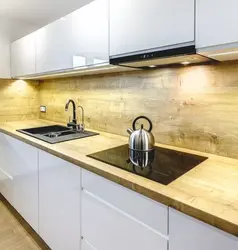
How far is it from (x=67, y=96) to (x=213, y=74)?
1656 mm

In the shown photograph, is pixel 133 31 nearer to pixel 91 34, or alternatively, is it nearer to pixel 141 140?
pixel 91 34

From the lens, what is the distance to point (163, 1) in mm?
1163

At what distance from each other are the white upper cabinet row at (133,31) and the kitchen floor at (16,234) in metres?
1.48

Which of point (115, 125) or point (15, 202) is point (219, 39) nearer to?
point (115, 125)

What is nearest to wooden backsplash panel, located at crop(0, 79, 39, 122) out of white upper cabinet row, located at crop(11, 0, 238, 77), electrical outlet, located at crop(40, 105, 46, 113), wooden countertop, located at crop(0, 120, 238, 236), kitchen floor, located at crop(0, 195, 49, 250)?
electrical outlet, located at crop(40, 105, 46, 113)

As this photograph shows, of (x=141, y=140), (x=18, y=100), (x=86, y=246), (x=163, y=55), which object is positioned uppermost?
(x=163, y=55)

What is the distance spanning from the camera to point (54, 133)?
A: 7.16 feet

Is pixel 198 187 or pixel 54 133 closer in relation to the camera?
pixel 198 187

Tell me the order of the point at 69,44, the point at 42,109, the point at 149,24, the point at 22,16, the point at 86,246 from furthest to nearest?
the point at 42,109, the point at 22,16, the point at 69,44, the point at 86,246, the point at 149,24

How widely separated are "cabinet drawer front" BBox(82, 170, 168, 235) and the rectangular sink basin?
619 millimetres

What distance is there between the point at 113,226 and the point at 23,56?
6.92ft

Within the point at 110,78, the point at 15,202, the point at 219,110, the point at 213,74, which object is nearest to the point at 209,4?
the point at 213,74

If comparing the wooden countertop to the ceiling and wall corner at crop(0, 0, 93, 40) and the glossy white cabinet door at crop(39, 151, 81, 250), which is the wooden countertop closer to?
the glossy white cabinet door at crop(39, 151, 81, 250)

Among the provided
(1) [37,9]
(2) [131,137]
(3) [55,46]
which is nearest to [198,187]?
(2) [131,137]
